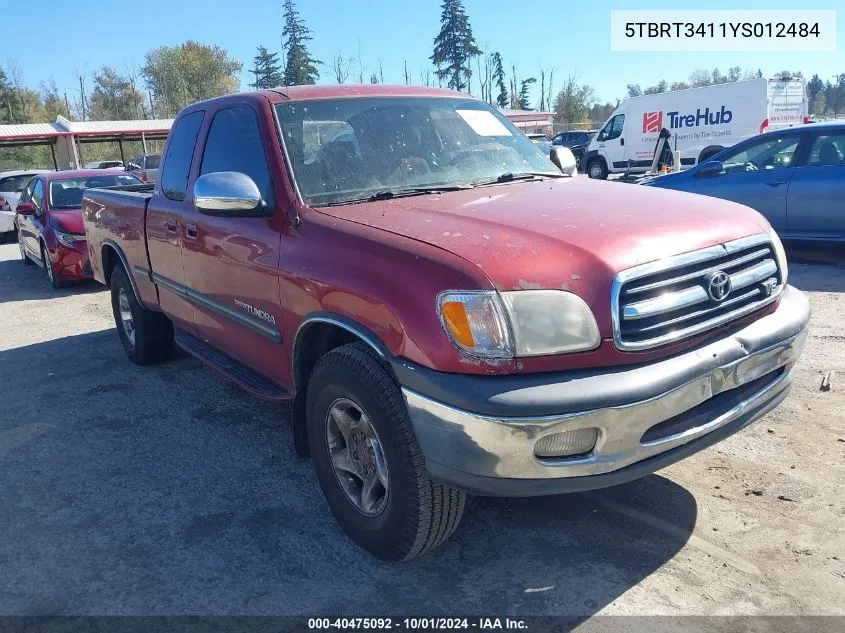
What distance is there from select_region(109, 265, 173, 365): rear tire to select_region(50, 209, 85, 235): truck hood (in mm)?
3799

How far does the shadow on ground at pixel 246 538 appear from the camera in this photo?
279 cm

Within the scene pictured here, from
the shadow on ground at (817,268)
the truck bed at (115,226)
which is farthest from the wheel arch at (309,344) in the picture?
the shadow on ground at (817,268)

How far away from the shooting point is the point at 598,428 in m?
2.39

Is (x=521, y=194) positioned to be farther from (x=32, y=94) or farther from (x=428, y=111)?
(x=32, y=94)

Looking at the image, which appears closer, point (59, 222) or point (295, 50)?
point (59, 222)

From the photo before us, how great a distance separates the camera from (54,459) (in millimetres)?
4219

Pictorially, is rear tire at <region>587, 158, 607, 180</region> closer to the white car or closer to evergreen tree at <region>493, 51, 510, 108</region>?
the white car

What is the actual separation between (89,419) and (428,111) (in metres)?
3.09

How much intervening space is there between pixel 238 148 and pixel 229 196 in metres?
0.77

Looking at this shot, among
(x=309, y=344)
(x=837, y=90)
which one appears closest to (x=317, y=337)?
(x=309, y=344)

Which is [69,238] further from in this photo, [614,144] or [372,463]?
[614,144]

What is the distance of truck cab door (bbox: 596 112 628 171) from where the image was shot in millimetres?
22877

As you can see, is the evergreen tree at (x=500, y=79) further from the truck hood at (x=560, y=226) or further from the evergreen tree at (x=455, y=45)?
the truck hood at (x=560, y=226)

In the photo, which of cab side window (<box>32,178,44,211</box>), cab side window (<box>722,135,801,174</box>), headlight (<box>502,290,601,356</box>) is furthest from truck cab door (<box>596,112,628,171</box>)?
headlight (<box>502,290,601,356</box>)
